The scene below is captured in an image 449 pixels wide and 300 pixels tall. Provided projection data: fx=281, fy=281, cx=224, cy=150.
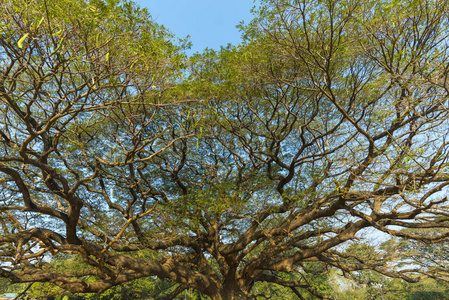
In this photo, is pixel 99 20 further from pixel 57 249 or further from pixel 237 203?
pixel 237 203

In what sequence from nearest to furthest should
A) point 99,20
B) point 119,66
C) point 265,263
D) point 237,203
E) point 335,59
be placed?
point 99,20 → point 119,66 → point 335,59 → point 237,203 → point 265,263

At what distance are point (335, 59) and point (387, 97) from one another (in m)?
1.42

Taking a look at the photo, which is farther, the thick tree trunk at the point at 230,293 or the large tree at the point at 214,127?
the thick tree trunk at the point at 230,293

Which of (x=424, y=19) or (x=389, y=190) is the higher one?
(x=424, y=19)

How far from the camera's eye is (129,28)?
505 cm

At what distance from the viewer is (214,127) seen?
26.3ft

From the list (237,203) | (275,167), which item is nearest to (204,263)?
(237,203)

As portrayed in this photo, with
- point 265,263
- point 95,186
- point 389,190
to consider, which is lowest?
point 265,263

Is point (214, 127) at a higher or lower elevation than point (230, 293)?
higher

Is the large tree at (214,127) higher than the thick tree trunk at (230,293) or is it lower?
higher

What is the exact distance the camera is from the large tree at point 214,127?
14.0 ft

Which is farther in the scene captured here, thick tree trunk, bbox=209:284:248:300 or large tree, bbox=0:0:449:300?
thick tree trunk, bbox=209:284:248:300

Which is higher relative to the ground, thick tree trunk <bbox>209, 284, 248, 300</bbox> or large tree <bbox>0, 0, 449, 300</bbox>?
large tree <bbox>0, 0, 449, 300</bbox>

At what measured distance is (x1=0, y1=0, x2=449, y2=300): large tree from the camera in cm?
427
